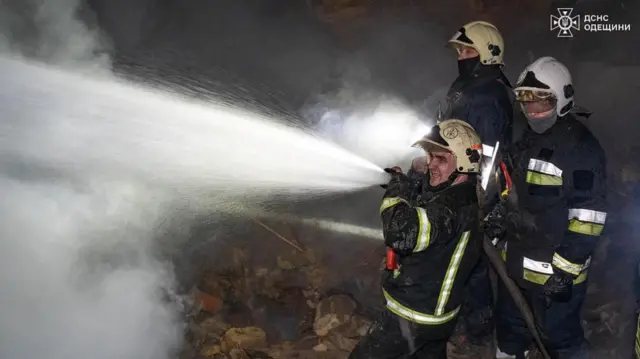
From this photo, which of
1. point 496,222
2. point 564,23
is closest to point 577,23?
point 564,23

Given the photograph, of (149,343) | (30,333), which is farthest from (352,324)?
(30,333)

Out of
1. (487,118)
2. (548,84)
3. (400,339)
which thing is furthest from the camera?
(487,118)

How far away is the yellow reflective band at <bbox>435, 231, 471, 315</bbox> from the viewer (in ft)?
12.7

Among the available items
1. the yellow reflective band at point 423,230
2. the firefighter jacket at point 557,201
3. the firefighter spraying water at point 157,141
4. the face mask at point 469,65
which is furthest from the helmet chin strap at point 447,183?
the firefighter spraying water at point 157,141

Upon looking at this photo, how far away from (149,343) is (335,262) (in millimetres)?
2385

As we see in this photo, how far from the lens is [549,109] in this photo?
4.66m

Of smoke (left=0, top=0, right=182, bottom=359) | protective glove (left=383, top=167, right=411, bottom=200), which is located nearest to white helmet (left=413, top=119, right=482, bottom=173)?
protective glove (left=383, top=167, right=411, bottom=200)

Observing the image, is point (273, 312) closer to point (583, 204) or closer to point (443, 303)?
point (443, 303)

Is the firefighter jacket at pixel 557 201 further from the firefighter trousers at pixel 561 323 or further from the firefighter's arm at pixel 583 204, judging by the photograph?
the firefighter trousers at pixel 561 323

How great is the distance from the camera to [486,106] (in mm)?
5195

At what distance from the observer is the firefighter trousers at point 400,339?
4055 millimetres

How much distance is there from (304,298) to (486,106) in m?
2.72

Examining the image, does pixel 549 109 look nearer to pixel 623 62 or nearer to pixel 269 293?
pixel 269 293

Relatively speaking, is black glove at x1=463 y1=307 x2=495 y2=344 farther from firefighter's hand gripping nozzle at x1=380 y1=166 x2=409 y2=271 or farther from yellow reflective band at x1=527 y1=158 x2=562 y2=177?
firefighter's hand gripping nozzle at x1=380 y1=166 x2=409 y2=271
